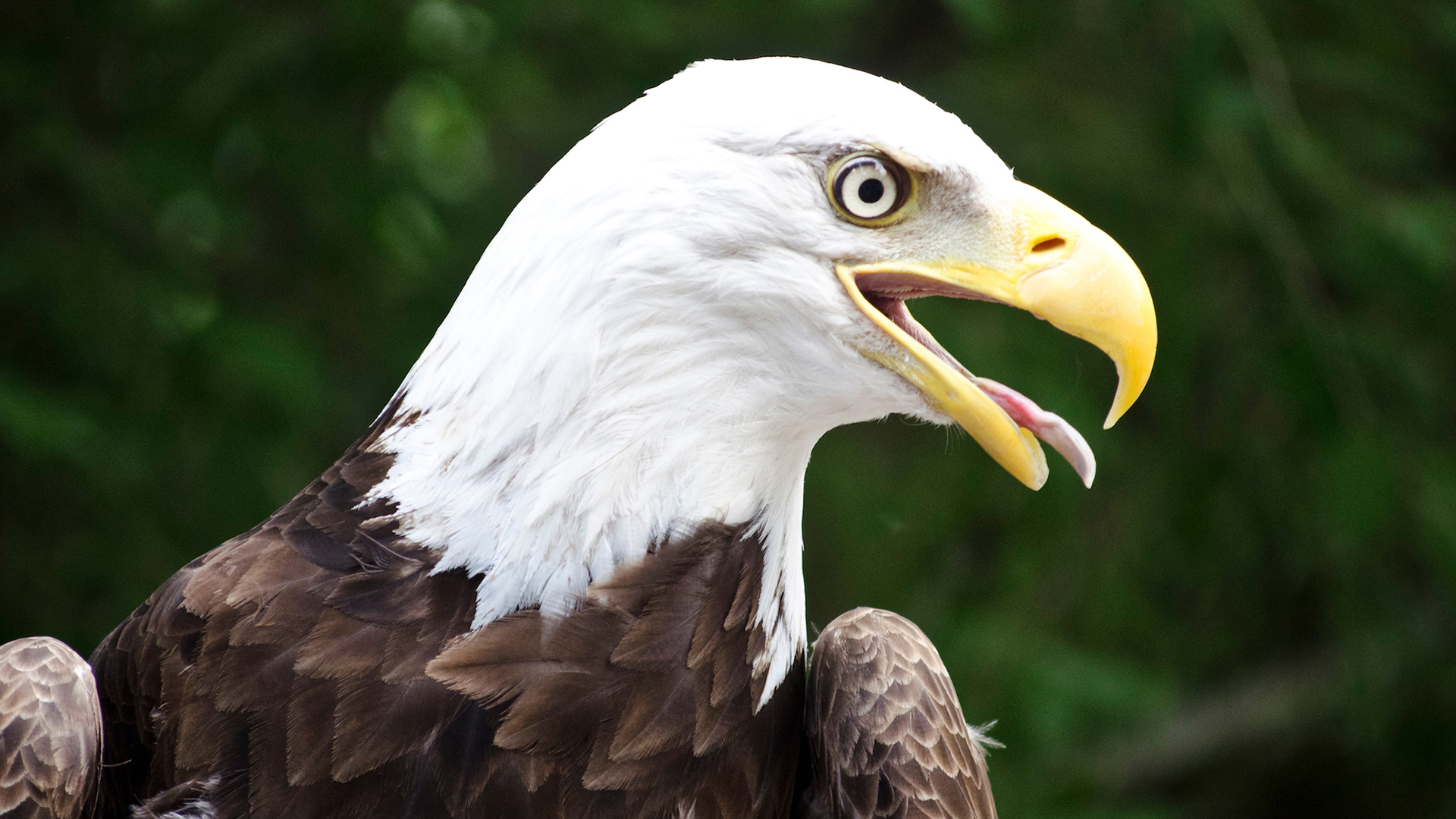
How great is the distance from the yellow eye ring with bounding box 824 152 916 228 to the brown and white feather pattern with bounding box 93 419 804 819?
1.65 feet

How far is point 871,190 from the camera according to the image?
6.15 ft

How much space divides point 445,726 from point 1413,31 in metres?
4.16

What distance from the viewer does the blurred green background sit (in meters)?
3.53

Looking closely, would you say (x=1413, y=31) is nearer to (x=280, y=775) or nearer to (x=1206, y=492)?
(x=1206, y=492)

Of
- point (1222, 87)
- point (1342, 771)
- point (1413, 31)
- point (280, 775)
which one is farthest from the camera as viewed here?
point (1342, 771)

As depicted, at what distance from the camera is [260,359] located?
347 centimetres

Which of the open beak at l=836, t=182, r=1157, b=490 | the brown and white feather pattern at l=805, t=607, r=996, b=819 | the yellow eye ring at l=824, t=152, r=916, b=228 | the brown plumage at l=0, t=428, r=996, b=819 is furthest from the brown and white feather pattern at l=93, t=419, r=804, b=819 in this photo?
the yellow eye ring at l=824, t=152, r=916, b=228

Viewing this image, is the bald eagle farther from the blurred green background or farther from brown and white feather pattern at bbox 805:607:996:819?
the blurred green background

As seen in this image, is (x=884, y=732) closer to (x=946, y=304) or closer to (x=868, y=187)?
(x=868, y=187)

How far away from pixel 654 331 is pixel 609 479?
0.22 metres

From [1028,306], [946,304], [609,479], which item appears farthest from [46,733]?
[946,304]

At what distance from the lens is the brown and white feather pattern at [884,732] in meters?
2.01

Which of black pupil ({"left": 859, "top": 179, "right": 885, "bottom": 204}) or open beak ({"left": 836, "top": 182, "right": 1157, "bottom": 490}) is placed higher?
black pupil ({"left": 859, "top": 179, "right": 885, "bottom": 204})

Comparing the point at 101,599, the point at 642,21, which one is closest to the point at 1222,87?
the point at 642,21
